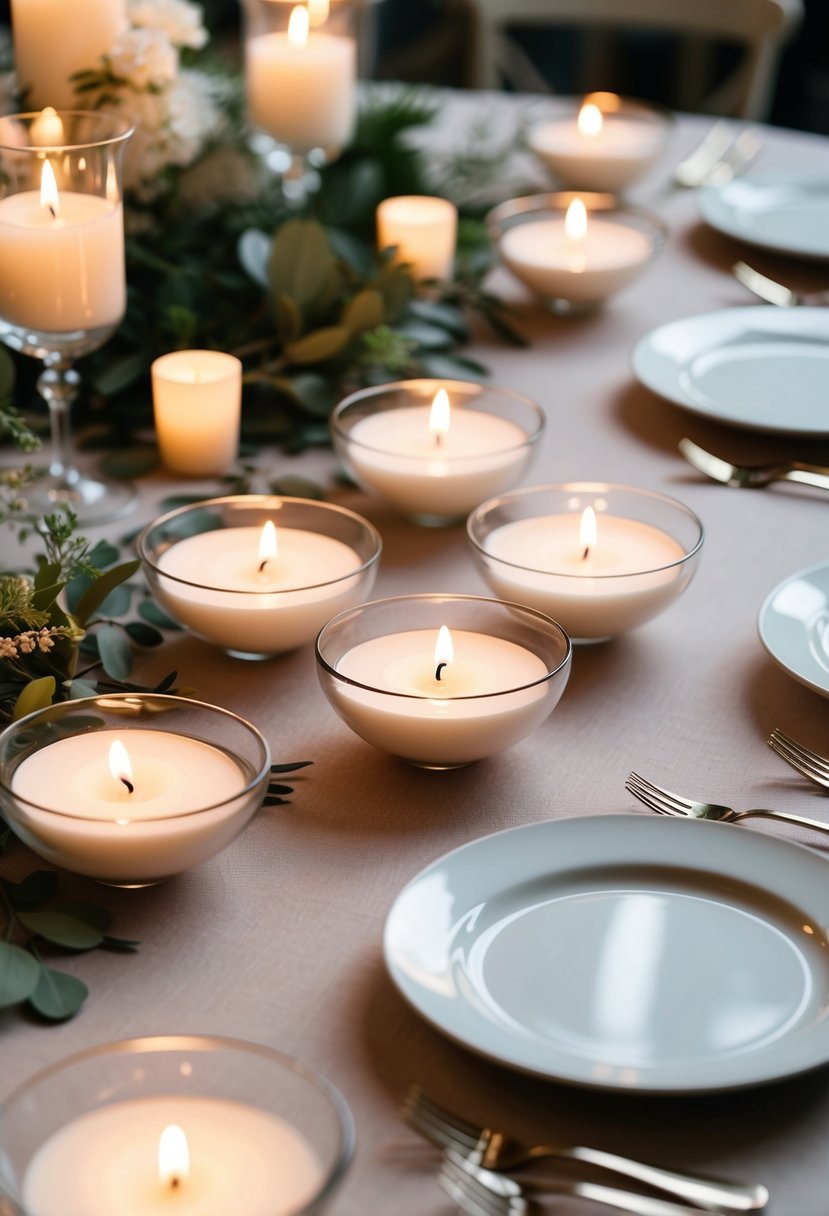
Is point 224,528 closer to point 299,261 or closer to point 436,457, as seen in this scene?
point 436,457

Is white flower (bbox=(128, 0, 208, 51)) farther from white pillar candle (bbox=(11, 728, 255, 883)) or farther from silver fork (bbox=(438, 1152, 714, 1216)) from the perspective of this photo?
silver fork (bbox=(438, 1152, 714, 1216))

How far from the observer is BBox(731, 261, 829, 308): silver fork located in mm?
1612

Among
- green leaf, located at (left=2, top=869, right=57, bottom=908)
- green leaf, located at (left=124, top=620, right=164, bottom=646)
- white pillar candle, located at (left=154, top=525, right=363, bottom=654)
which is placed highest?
white pillar candle, located at (left=154, top=525, right=363, bottom=654)

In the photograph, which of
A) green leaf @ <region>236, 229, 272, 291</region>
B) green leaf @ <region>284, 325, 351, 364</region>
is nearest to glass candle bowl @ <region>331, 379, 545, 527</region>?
green leaf @ <region>284, 325, 351, 364</region>

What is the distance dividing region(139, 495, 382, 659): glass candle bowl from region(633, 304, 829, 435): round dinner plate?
456 millimetres

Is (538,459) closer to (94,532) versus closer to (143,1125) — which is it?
(94,532)

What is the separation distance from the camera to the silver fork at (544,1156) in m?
0.59

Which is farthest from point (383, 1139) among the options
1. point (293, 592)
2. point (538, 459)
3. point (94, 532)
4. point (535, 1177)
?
point (538, 459)

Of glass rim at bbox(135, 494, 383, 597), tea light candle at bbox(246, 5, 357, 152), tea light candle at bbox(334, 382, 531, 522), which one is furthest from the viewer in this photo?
tea light candle at bbox(246, 5, 357, 152)

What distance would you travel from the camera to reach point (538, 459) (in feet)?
4.34

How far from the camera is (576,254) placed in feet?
5.29

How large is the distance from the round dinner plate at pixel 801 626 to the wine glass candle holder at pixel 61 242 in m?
0.56

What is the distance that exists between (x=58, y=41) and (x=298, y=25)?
487 millimetres

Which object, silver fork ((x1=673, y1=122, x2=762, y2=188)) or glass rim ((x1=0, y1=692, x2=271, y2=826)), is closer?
glass rim ((x1=0, y1=692, x2=271, y2=826))
